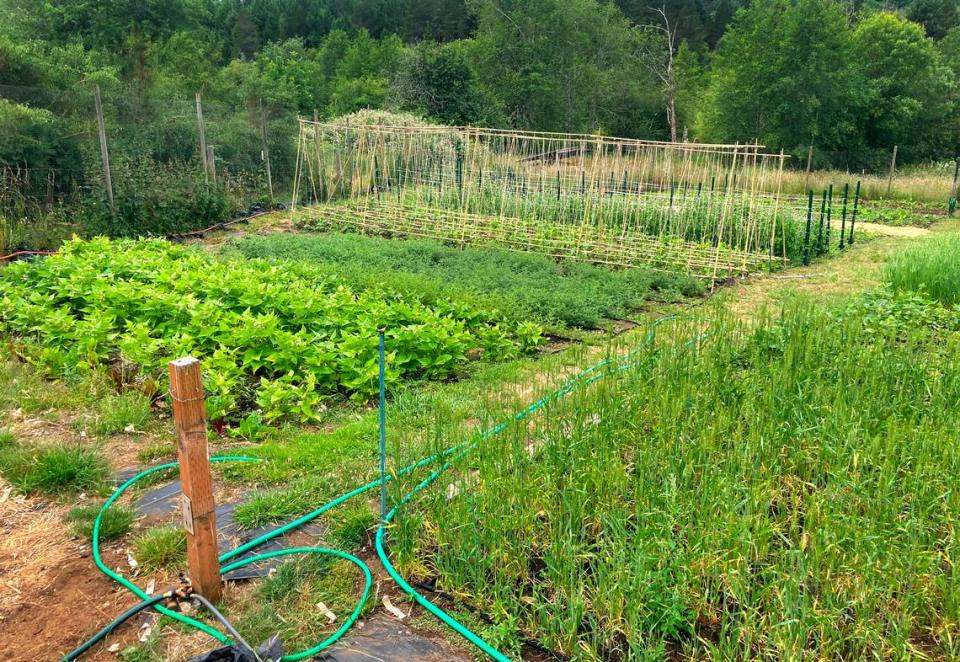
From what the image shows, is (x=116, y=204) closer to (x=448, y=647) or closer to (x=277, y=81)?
(x=448, y=647)

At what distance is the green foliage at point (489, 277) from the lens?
6.60 meters

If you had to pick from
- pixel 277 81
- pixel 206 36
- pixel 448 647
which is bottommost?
pixel 448 647

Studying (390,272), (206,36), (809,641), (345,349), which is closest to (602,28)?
(206,36)

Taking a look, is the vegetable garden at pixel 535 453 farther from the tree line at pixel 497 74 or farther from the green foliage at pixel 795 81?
the green foliage at pixel 795 81

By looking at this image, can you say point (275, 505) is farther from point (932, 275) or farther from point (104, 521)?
point (932, 275)

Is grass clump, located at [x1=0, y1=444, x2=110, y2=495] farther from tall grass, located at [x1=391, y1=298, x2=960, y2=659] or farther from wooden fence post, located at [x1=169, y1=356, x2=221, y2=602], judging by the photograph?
tall grass, located at [x1=391, y1=298, x2=960, y2=659]

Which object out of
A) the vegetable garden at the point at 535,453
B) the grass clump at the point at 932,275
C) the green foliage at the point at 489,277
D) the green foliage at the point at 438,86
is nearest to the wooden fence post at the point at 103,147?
the green foliage at the point at 489,277

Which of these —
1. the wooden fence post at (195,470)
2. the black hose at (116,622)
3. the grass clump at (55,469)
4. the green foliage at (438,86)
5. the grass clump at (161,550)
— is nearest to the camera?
the black hose at (116,622)

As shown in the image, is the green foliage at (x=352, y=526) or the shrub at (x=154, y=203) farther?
the shrub at (x=154, y=203)

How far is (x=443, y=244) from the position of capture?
1010 cm

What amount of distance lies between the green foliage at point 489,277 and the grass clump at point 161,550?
3356 mm

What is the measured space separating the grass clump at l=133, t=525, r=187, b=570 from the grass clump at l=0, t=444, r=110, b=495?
703 millimetres

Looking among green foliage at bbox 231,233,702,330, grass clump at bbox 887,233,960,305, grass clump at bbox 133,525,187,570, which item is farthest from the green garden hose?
grass clump at bbox 887,233,960,305

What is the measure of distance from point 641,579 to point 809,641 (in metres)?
0.65
